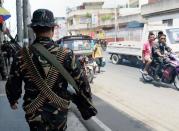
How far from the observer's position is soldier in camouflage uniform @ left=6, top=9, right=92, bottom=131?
3.47 meters

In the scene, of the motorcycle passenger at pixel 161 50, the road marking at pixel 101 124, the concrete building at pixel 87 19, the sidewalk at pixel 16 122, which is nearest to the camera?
the sidewalk at pixel 16 122

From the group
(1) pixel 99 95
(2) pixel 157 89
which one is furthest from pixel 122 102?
(2) pixel 157 89

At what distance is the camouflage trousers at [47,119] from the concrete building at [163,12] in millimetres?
33371

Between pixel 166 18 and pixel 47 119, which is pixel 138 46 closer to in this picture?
pixel 47 119

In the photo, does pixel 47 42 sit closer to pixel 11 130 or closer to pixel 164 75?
pixel 11 130

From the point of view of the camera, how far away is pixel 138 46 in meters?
19.9

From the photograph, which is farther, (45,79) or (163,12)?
(163,12)

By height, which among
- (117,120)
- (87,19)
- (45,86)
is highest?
(87,19)

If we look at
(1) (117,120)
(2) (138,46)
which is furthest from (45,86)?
(2) (138,46)

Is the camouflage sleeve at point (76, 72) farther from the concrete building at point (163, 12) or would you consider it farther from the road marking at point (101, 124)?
the concrete building at point (163, 12)

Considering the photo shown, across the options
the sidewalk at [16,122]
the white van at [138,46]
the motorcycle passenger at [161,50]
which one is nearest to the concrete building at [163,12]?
the white van at [138,46]

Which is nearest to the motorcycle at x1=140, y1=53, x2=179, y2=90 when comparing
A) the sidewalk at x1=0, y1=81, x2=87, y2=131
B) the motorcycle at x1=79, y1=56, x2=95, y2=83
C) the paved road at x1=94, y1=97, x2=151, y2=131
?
the motorcycle at x1=79, y1=56, x2=95, y2=83

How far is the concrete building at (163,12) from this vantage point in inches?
1467

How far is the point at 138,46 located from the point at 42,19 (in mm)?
16549
